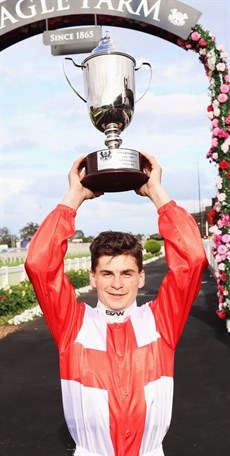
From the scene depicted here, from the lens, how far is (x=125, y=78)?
259 cm

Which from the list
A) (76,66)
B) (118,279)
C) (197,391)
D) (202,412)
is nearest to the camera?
(118,279)

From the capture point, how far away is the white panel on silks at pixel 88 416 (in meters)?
2.10

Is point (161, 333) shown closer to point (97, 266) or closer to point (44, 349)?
point (97, 266)

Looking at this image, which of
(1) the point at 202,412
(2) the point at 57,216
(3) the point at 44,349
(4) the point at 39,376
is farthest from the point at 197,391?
(2) the point at 57,216

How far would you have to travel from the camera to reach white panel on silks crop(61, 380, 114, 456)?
82.8 inches

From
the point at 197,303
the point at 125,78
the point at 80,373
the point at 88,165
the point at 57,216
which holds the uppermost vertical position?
the point at 125,78

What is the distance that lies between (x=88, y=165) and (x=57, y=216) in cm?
30

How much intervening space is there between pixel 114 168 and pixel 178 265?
0.54 meters

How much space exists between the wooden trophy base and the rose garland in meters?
6.14

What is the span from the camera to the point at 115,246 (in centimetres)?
219

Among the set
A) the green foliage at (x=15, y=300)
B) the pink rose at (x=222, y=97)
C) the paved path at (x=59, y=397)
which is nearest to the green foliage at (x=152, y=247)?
the green foliage at (x=15, y=300)

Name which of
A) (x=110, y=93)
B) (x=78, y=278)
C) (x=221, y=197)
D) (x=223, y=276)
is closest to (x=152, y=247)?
(x=78, y=278)

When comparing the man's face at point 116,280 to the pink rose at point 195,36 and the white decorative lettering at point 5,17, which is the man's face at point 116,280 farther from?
the white decorative lettering at point 5,17

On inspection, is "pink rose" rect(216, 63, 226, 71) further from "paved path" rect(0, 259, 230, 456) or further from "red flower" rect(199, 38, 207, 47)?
"paved path" rect(0, 259, 230, 456)
